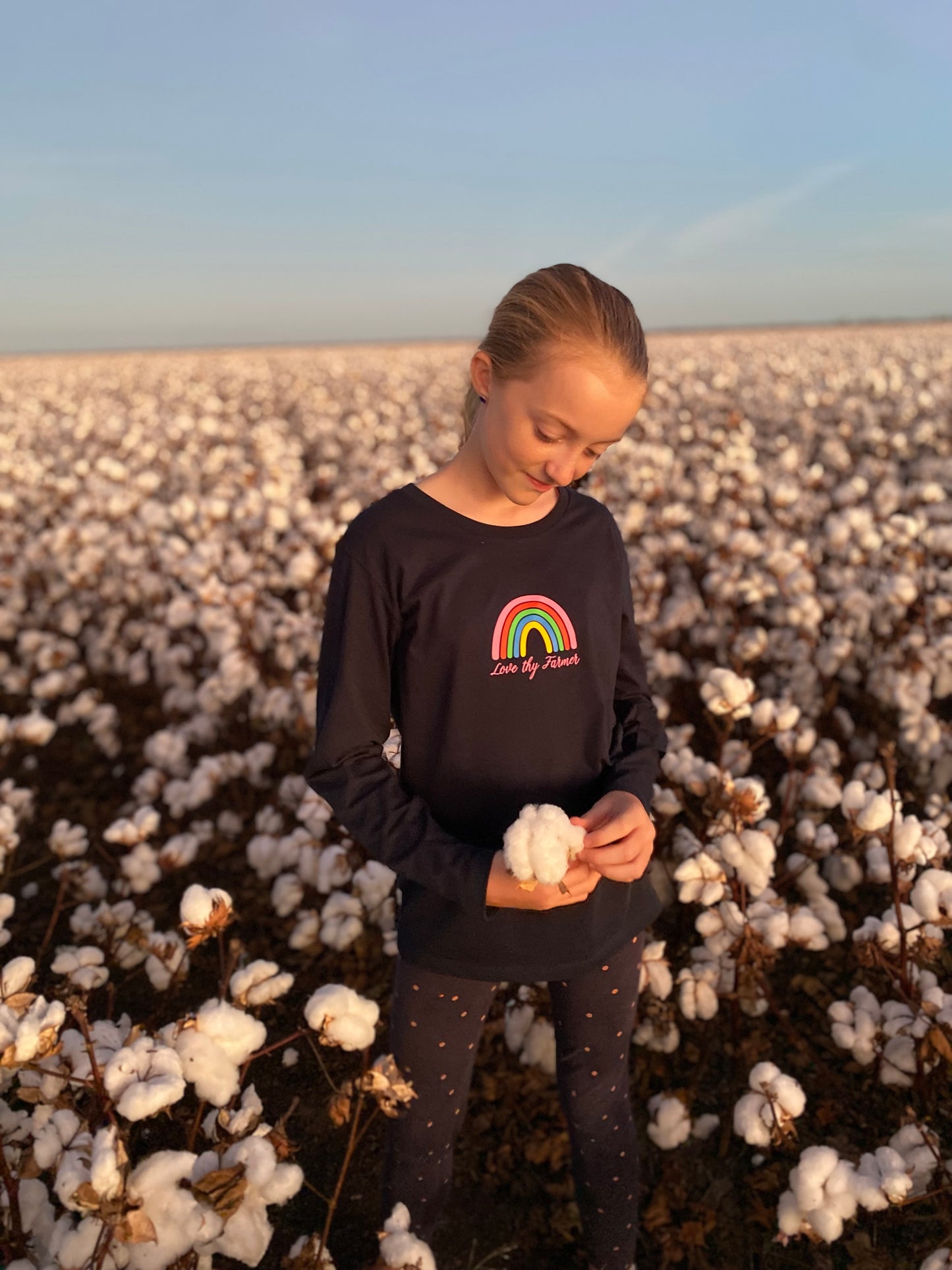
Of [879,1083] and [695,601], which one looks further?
[695,601]

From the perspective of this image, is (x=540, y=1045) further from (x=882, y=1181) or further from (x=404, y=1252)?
Result: (x=404, y=1252)

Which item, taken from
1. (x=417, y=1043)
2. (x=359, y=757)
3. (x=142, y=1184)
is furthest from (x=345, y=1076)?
(x=359, y=757)

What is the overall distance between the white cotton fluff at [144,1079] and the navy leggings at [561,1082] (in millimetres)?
428

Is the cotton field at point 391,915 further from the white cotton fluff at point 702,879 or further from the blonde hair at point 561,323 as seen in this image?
the blonde hair at point 561,323

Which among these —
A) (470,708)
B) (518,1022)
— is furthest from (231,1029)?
(518,1022)

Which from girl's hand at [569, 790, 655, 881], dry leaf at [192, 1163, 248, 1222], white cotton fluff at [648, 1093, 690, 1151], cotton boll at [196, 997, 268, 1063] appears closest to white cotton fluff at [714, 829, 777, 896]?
white cotton fluff at [648, 1093, 690, 1151]

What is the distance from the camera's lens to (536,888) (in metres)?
1.29

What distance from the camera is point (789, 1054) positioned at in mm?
2736

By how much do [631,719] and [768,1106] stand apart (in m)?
0.87

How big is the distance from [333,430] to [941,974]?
867 centimetres

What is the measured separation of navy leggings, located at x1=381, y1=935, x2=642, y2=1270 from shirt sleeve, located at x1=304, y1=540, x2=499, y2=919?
0.33 m

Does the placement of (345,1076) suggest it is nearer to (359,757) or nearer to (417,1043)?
(417,1043)

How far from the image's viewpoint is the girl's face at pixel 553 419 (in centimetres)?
127

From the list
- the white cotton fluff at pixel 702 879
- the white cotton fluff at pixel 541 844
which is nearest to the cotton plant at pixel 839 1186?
the white cotton fluff at pixel 702 879
